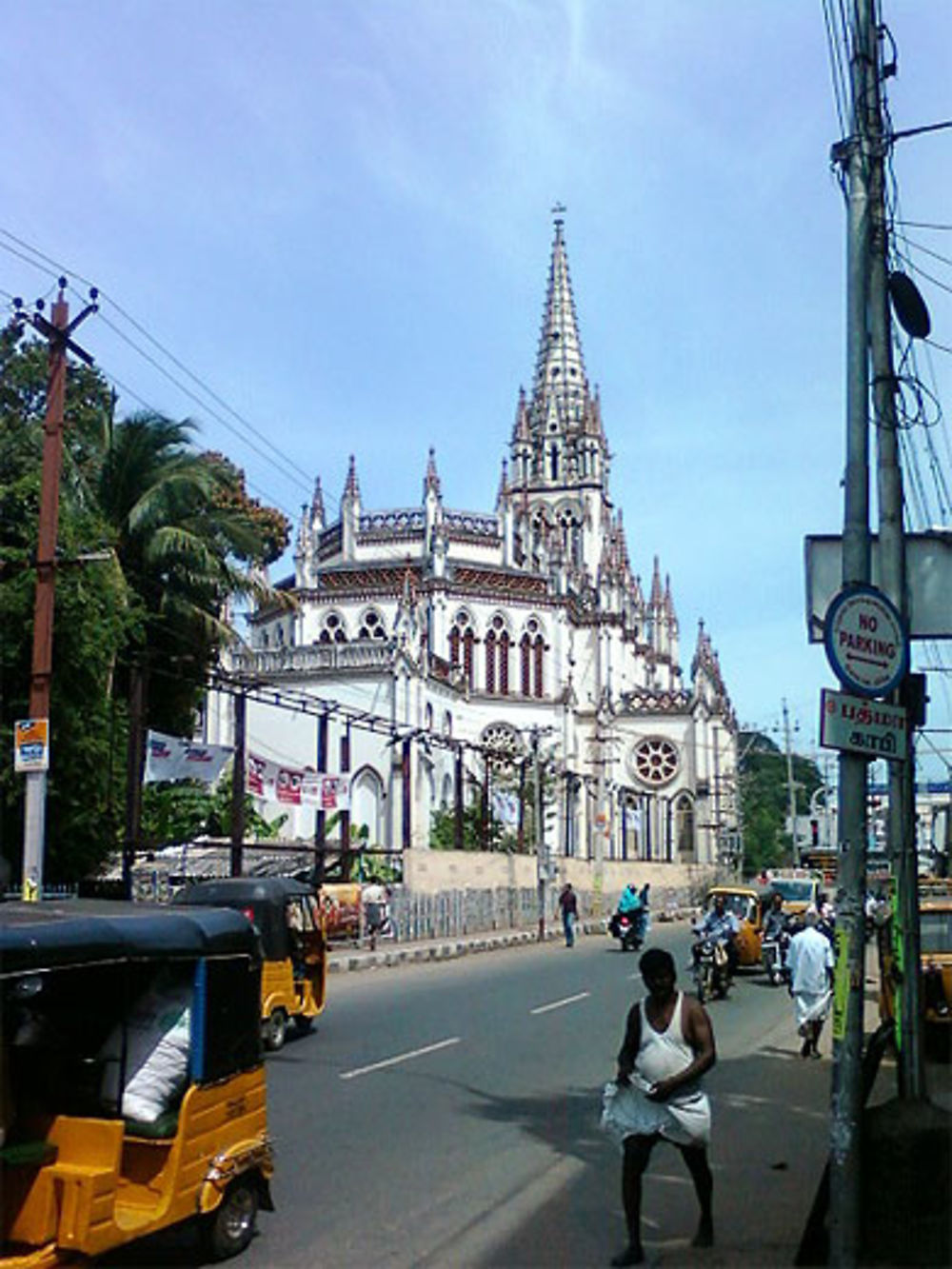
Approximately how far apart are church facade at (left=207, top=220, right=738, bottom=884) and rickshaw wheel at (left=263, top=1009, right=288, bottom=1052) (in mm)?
23294

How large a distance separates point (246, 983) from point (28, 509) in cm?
1763

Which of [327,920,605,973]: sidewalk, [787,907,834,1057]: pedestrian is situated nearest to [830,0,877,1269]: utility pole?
[787,907,834,1057]: pedestrian

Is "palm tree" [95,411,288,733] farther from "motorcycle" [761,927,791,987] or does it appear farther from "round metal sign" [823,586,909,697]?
"round metal sign" [823,586,909,697]

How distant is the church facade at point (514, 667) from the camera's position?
1987 inches

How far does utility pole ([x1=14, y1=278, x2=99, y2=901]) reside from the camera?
16.6m

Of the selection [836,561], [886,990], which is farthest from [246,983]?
[886,990]

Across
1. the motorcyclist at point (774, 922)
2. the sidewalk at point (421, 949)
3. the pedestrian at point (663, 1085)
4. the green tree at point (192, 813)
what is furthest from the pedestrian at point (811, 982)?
the green tree at point (192, 813)

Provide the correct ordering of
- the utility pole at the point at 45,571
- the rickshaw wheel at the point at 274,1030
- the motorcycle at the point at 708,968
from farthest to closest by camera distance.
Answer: the motorcycle at the point at 708,968
the utility pole at the point at 45,571
the rickshaw wheel at the point at 274,1030

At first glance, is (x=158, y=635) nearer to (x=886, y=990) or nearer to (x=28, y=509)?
(x=28, y=509)

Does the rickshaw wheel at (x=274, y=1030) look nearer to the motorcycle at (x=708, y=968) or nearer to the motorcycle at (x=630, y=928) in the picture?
the motorcycle at (x=708, y=968)

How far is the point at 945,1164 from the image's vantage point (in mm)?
6770

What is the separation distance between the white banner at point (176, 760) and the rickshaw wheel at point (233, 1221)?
59.0ft

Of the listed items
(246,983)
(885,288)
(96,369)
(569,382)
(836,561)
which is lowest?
(246,983)

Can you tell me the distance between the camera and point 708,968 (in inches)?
786
